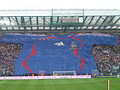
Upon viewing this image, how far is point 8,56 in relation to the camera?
41.1 m

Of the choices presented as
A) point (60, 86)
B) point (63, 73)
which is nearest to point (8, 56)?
point (63, 73)

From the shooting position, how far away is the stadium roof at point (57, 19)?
130 feet

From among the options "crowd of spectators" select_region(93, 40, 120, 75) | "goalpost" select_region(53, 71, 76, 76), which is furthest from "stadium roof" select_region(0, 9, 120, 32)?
"goalpost" select_region(53, 71, 76, 76)

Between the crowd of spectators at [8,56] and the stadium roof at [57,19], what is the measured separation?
4.27 meters

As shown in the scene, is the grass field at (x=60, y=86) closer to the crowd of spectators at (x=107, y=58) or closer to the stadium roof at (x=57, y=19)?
the crowd of spectators at (x=107, y=58)

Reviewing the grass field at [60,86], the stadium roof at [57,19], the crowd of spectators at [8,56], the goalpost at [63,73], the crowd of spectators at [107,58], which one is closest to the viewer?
the grass field at [60,86]

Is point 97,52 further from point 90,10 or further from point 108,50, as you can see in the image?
point 90,10

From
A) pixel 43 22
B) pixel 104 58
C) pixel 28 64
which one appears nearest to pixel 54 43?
pixel 43 22

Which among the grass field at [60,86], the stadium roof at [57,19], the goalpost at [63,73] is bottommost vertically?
the grass field at [60,86]

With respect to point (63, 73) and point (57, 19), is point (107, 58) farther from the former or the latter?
point (57, 19)

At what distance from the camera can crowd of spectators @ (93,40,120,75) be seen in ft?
128

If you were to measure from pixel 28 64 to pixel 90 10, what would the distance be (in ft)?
50.8

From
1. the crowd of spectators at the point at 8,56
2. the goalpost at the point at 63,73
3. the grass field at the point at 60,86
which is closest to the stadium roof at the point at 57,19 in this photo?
the crowd of spectators at the point at 8,56

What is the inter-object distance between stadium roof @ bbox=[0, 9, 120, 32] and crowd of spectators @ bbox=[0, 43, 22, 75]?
14.0ft
